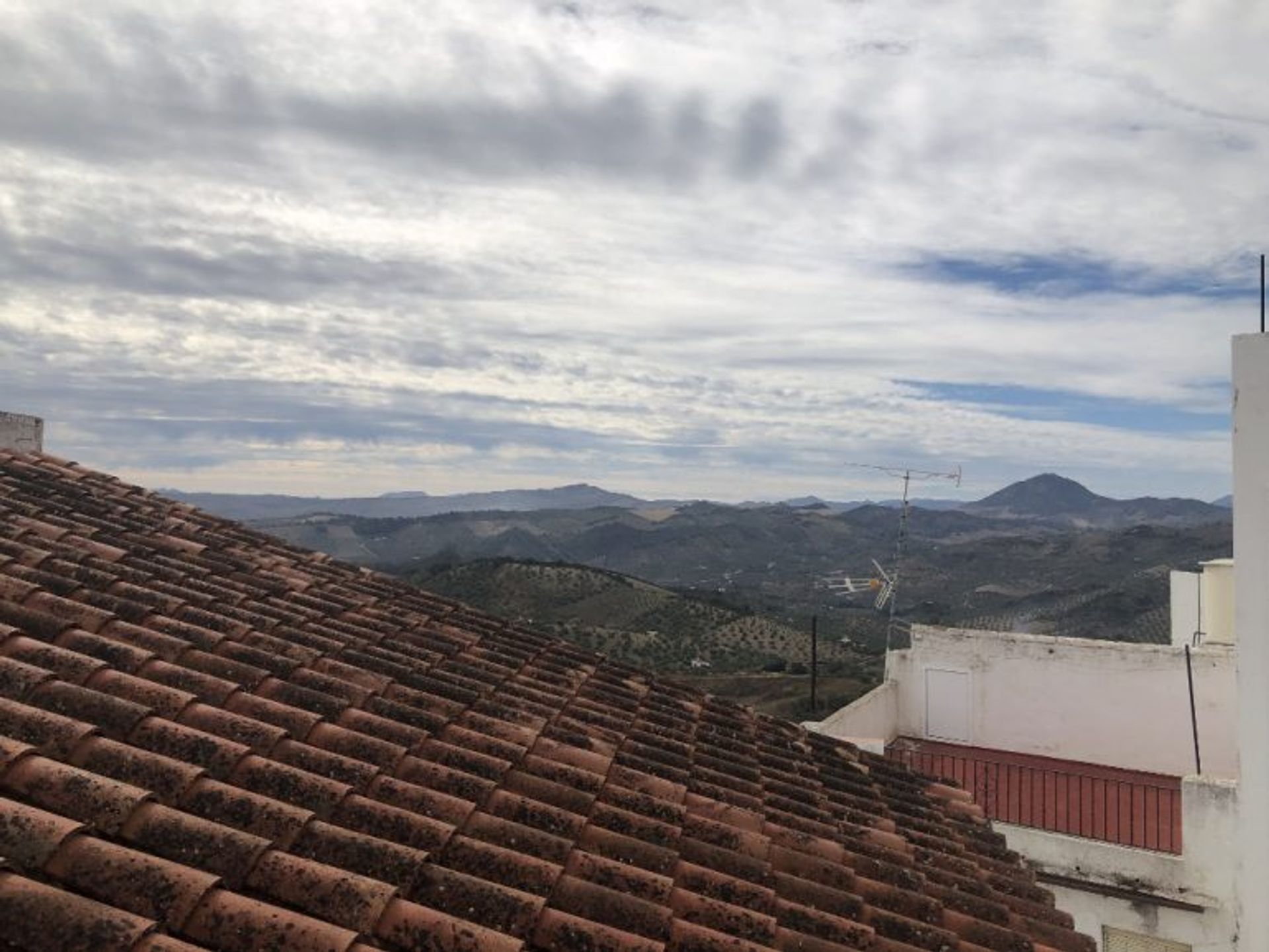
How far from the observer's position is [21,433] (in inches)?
340

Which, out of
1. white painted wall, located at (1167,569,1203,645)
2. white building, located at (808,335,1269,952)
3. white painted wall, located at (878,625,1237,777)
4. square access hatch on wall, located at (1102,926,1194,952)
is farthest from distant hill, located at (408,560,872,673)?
square access hatch on wall, located at (1102,926,1194,952)

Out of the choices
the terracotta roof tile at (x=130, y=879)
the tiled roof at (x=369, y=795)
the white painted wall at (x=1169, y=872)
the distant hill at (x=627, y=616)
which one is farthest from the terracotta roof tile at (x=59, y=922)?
the distant hill at (x=627, y=616)

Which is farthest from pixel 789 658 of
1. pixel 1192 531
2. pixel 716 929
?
pixel 1192 531

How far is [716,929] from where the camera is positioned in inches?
151

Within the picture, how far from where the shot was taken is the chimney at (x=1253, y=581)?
8523mm

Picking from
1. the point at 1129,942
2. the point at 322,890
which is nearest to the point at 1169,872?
the point at 1129,942

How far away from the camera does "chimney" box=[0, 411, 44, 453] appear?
27.8 ft

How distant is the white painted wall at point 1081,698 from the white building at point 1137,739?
23 millimetres

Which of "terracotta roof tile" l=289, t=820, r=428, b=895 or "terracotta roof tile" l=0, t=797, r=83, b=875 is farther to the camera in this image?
"terracotta roof tile" l=289, t=820, r=428, b=895

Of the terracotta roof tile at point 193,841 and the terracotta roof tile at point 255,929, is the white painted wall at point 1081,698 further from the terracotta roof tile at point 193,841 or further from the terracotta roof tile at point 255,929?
the terracotta roof tile at point 255,929

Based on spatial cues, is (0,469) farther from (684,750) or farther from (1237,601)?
(1237,601)

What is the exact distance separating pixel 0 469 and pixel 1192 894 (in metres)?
12.6

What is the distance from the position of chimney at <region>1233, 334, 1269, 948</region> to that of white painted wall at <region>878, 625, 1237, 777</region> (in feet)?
18.4

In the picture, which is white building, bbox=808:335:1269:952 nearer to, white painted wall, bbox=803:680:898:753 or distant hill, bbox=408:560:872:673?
white painted wall, bbox=803:680:898:753
